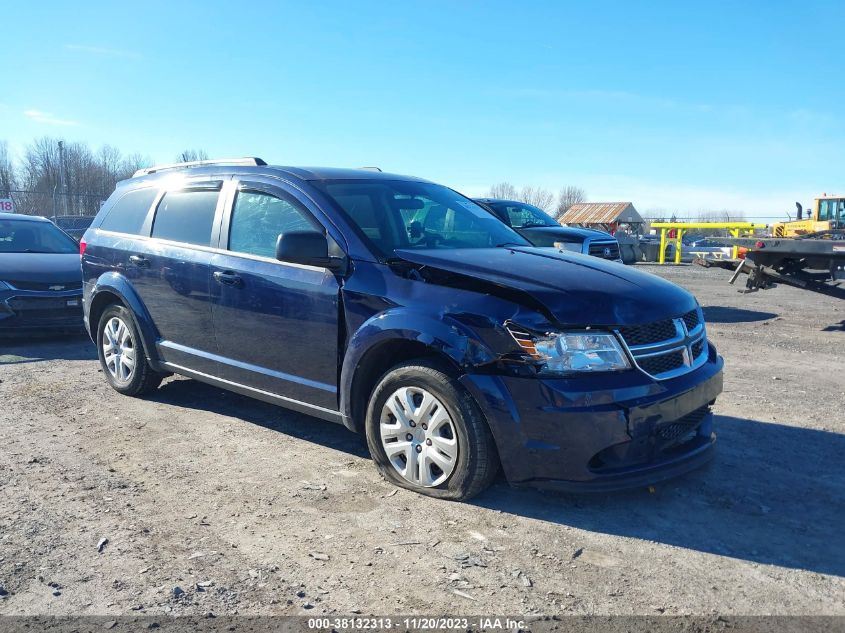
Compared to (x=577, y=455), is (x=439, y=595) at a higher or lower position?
lower

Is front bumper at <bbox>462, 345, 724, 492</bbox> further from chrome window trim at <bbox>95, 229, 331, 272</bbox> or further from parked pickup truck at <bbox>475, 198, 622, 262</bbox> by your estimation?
parked pickup truck at <bbox>475, 198, 622, 262</bbox>

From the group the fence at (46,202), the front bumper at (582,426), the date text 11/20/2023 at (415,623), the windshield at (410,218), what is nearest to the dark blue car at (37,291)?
the windshield at (410,218)

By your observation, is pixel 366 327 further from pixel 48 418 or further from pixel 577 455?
pixel 48 418

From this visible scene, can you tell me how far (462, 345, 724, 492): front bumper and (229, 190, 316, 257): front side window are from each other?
5.76 ft

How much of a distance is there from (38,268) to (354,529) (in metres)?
6.64

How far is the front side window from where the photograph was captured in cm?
460

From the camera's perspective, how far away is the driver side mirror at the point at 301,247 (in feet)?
13.4

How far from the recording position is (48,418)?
5395mm

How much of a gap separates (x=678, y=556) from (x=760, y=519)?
27.1 inches

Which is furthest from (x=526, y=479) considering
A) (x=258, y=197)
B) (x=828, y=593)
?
(x=258, y=197)

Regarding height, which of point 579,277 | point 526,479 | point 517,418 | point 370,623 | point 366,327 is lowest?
point 370,623

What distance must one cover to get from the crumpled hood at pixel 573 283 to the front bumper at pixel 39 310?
576cm

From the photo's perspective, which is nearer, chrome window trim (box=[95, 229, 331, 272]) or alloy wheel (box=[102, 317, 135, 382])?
chrome window trim (box=[95, 229, 331, 272])

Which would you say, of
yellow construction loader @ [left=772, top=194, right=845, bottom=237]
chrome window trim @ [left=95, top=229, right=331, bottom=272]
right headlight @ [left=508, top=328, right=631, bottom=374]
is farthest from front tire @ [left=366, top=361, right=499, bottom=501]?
yellow construction loader @ [left=772, top=194, right=845, bottom=237]
